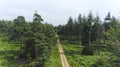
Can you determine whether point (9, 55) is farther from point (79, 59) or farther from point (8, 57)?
point (79, 59)

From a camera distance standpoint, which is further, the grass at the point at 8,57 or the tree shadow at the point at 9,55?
the tree shadow at the point at 9,55

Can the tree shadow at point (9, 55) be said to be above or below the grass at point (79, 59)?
above

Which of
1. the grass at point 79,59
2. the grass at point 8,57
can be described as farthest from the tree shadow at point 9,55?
the grass at point 79,59

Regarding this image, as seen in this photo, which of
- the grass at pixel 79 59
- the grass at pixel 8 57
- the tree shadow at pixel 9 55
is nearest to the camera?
the grass at pixel 8 57

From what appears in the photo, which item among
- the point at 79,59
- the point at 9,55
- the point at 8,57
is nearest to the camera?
the point at 8,57

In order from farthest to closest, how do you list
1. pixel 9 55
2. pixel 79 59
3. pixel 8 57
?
pixel 9 55
pixel 79 59
pixel 8 57

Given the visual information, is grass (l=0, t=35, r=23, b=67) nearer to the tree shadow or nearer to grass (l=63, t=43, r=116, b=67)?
the tree shadow

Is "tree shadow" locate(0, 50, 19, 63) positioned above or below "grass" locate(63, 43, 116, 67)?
above

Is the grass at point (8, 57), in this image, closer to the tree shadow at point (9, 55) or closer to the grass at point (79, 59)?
the tree shadow at point (9, 55)

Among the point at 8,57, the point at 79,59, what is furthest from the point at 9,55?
the point at 79,59

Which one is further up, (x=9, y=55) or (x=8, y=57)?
(x=9, y=55)

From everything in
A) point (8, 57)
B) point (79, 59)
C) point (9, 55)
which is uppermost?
point (9, 55)

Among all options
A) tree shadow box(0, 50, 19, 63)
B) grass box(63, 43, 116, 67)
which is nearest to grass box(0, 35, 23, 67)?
tree shadow box(0, 50, 19, 63)

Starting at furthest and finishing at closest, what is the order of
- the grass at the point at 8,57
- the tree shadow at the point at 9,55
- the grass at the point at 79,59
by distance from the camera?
the tree shadow at the point at 9,55, the grass at the point at 79,59, the grass at the point at 8,57
